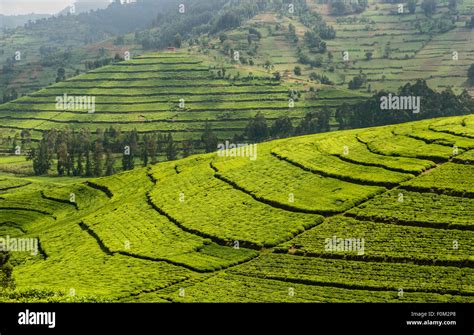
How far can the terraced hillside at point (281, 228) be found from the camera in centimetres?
6519

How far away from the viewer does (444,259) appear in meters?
64.7

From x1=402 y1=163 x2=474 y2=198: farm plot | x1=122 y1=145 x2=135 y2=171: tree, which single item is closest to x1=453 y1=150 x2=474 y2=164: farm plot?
x1=402 y1=163 x2=474 y2=198: farm plot

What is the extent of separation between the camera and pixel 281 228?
80.1 m

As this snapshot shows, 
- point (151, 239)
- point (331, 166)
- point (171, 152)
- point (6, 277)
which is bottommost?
point (171, 152)

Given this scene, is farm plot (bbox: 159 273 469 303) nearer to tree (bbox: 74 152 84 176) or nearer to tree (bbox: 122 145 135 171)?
tree (bbox: 122 145 135 171)

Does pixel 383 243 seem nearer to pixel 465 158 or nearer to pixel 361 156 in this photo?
pixel 465 158

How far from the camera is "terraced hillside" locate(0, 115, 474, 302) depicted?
6519 centimetres

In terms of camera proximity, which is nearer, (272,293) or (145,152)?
(272,293)

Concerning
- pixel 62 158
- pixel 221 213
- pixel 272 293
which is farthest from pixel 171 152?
pixel 272 293
